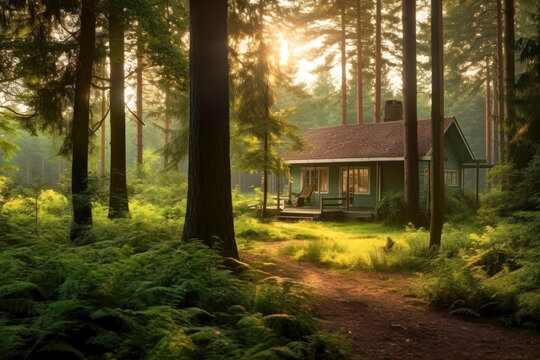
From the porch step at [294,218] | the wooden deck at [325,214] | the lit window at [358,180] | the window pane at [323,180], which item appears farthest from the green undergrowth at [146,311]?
the window pane at [323,180]

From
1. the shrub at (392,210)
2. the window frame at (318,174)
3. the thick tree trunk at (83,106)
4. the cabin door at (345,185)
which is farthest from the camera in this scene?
the window frame at (318,174)

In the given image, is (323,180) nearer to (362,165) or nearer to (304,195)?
(304,195)

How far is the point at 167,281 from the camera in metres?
4.92

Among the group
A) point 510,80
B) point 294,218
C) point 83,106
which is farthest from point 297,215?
point 83,106

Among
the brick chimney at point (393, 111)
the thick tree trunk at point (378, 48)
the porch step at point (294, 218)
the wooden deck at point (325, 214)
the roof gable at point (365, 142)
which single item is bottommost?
the porch step at point (294, 218)

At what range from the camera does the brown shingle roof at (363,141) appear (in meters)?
23.5

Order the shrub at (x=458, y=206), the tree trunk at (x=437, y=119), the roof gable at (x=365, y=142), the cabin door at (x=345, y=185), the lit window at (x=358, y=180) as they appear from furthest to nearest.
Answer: the cabin door at (x=345, y=185)
the lit window at (x=358, y=180)
the roof gable at (x=365, y=142)
the shrub at (x=458, y=206)
the tree trunk at (x=437, y=119)

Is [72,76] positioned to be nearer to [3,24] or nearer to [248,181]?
[3,24]

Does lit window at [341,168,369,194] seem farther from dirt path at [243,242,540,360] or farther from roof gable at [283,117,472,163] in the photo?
dirt path at [243,242,540,360]

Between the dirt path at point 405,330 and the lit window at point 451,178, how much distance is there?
20.4 metres

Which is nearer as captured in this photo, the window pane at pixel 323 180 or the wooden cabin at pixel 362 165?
the wooden cabin at pixel 362 165

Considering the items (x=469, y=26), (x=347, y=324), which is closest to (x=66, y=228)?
(x=347, y=324)

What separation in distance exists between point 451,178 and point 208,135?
23525mm

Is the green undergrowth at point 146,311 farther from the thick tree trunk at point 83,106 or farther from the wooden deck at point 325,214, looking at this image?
the wooden deck at point 325,214
